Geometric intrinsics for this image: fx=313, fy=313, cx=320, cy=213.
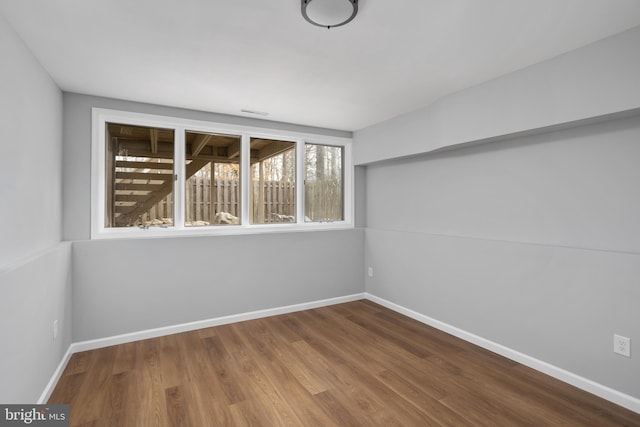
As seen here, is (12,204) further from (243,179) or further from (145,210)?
(243,179)

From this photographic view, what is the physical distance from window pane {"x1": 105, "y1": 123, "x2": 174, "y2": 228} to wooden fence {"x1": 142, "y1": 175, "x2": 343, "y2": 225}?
0.16 ft

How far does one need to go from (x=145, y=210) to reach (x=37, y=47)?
1690 millimetres

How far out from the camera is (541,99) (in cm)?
239

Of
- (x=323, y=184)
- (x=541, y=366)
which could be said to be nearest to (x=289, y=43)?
(x=323, y=184)

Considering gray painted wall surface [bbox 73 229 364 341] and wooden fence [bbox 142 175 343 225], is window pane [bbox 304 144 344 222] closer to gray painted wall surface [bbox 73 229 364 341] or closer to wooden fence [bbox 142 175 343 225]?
wooden fence [bbox 142 175 343 225]

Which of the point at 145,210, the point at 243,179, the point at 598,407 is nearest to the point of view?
the point at 598,407

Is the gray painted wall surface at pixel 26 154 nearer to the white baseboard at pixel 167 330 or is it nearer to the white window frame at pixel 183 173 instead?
the white window frame at pixel 183 173

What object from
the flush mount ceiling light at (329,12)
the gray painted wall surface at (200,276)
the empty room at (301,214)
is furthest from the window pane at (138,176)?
the flush mount ceiling light at (329,12)

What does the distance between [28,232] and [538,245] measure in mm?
3860

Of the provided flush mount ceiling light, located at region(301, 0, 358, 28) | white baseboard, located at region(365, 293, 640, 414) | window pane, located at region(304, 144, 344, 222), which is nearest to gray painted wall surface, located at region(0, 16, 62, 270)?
flush mount ceiling light, located at region(301, 0, 358, 28)

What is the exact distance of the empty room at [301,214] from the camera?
75.8 inches

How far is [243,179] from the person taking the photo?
392cm

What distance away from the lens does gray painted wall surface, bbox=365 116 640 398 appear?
7.27 ft

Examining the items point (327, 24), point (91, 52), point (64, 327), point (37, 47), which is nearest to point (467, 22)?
point (327, 24)
